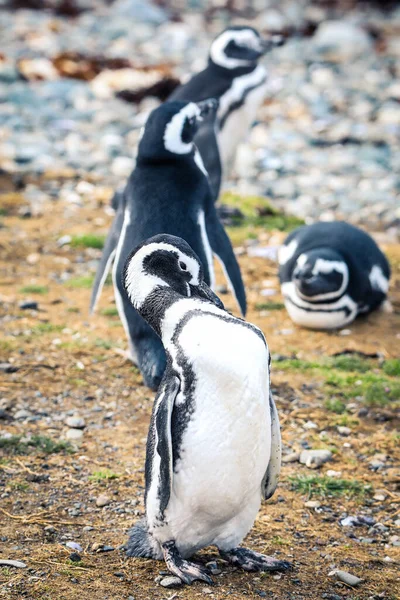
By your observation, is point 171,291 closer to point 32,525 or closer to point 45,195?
point 32,525

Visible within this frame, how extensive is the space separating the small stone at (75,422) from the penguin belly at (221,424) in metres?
1.47

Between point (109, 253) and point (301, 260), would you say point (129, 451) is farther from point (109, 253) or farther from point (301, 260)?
point (301, 260)

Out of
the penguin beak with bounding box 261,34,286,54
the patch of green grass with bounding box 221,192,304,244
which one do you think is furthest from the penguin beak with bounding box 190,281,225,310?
the penguin beak with bounding box 261,34,286,54

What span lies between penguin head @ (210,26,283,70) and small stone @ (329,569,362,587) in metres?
5.83

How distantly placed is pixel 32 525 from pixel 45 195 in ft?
18.3

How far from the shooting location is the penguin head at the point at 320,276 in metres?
5.82

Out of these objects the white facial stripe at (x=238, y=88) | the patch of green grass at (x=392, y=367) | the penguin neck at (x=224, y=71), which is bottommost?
the patch of green grass at (x=392, y=367)

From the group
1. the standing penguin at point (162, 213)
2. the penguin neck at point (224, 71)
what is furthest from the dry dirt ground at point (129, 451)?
the penguin neck at point (224, 71)

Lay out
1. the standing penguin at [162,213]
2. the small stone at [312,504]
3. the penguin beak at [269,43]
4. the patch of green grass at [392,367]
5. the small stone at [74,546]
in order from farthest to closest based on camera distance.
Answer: the penguin beak at [269,43] < the patch of green grass at [392,367] < the standing penguin at [162,213] < the small stone at [312,504] < the small stone at [74,546]

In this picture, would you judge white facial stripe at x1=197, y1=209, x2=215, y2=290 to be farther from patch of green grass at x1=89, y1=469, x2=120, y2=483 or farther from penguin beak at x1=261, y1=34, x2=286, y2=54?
penguin beak at x1=261, y1=34, x2=286, y2=54

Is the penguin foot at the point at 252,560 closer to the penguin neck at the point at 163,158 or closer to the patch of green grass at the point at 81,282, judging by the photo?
the penguin neck at the point at 163,158

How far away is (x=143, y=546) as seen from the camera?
3.17m

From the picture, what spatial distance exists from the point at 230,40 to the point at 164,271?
5713 mm

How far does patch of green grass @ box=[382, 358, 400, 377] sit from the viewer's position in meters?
5.37
